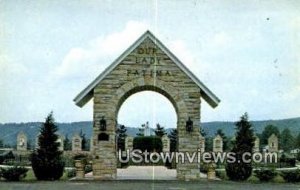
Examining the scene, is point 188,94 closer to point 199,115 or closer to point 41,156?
point 199,115

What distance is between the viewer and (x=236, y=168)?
28.3 meters

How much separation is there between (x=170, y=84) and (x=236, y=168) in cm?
523

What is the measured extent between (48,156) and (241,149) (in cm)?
930

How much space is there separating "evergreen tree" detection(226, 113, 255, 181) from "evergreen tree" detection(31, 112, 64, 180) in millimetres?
8188

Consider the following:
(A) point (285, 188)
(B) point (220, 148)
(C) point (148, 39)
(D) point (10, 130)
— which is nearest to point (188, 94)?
(C) point (148, 39)

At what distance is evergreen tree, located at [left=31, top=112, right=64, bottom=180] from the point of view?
89.8 ft

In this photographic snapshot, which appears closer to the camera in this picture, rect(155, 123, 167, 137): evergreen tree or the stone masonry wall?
the stone masonry wall

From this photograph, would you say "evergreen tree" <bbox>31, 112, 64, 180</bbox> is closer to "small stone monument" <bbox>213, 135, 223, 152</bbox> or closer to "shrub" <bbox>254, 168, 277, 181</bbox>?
"shrub" <bbox>254, 168, 277, 181</bbox>

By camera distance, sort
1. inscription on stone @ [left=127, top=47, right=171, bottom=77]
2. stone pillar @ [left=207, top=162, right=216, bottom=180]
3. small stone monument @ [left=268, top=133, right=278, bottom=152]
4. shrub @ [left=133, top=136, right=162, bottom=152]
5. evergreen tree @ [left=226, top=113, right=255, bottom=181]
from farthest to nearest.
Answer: small stone monument @ [left=268, top=133, right=278, bottom=152]
shrub @ [left=133, top=136, right=162, bottom=152]
evergreen tree @ [left=226, top=113, right=255, bottom=181]
inscription on stone @ [left=127, top=47, right=171, bottom=77]
stone pillar @ [left=207, top=162, right=216, bottom=180]

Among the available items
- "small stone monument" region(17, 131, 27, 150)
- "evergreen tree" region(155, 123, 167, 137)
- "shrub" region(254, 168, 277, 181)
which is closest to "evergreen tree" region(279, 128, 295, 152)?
"evergreen tree" region(155, 123, 167, 137)

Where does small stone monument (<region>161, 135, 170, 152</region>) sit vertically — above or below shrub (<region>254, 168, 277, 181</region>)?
above

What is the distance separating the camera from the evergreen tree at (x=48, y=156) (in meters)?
27.4

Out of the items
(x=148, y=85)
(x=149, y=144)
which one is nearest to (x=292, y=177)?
(x=148, y=85)

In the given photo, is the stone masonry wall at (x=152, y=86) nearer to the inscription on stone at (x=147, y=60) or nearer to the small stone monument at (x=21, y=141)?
the inscription on stone at (x=147, y=60)
